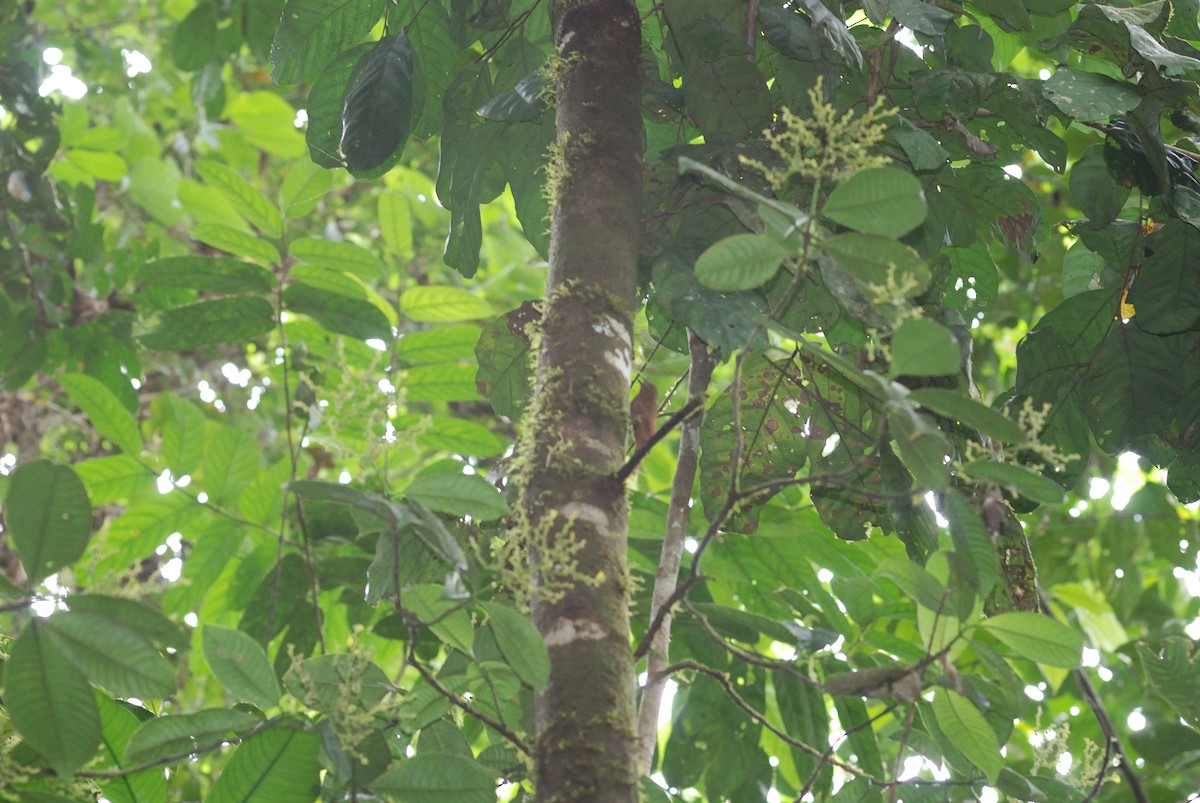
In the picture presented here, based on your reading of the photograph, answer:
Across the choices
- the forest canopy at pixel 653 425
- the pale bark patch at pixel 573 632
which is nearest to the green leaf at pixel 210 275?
the forest canopy at pixel 653 425

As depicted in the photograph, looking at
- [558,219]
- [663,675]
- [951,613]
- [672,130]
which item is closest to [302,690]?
[663,675]

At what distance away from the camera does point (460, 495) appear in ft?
3.52

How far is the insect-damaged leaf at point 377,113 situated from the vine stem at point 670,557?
502 millimetres

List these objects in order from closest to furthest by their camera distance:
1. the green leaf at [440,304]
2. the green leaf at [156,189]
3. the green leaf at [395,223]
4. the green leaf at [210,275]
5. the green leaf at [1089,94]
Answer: the green leaf at [1089,94] → the green leaf at [210,275] → the green leaf at [395,223] → the green leaf at [440,304] → the green leaf at [156,189]

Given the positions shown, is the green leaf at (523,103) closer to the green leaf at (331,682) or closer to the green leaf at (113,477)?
the green leaf at (331,682)

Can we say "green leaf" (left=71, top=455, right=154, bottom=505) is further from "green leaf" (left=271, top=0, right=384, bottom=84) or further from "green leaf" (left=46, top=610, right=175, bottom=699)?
"green leaf" (left=46, top=610, right=175, bottom=699)

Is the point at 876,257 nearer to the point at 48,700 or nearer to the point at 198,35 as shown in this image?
the point at 48,700

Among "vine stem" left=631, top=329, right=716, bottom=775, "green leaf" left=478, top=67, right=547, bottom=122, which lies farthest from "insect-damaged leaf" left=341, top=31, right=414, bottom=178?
"vine stem" left=631, top=329, right=716, bottom=775

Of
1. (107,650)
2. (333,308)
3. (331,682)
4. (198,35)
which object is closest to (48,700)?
(107,650)

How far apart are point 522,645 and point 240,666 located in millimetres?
385

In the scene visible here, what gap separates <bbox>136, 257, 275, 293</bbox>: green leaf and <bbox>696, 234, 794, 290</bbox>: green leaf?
1254 millimetres

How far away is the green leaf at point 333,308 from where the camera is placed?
2.02m

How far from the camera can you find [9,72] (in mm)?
3182

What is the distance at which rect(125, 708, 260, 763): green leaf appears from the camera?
111cm
